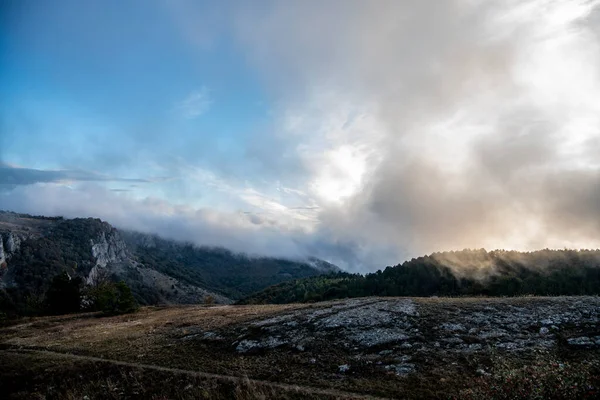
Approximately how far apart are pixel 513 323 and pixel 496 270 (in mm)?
159333

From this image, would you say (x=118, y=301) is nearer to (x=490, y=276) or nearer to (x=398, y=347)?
(x=398, y=347)

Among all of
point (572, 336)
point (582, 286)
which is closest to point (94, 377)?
point (572, 336)

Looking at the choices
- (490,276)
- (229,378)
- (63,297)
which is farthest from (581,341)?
(490,276)

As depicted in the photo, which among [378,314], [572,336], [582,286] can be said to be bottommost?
[378,314]

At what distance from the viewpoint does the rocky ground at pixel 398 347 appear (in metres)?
16.9

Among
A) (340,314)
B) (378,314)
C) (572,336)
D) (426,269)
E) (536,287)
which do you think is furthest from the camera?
(426,269)

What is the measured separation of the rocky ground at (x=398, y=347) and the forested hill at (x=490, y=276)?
9048 cm

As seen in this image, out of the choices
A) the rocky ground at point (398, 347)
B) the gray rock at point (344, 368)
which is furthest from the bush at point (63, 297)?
the gray rock at point (344, 368)

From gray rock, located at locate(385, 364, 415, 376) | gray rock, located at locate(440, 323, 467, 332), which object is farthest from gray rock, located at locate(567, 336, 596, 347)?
gray rock, located at locate(385, 364, 415, 376)

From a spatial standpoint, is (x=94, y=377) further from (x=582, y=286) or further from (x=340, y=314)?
(x=582, y=286)

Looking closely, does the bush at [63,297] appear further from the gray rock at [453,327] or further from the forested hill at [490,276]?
the forested hill at [490,276]

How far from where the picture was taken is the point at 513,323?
26.6 metres

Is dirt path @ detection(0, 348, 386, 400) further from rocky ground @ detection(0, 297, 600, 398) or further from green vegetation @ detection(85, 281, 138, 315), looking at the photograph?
green vegetation @ detection(85, 281, 138, 315)

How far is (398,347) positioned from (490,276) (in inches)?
6114
